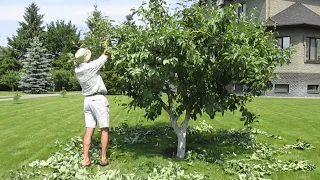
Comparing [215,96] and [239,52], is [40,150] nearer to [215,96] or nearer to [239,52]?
[215,96]

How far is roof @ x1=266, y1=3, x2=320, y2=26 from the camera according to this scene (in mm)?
25984

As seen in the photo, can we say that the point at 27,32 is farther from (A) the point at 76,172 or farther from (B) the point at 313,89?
(A) the point at 76,172

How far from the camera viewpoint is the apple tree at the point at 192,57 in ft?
17.9

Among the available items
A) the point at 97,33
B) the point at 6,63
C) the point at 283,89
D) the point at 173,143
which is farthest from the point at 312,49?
the point at 6,63

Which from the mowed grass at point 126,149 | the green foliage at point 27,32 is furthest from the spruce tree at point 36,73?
the mowed grass at point 126,149

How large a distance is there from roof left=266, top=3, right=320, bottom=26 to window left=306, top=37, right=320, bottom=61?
154cm

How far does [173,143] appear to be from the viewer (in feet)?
25.6

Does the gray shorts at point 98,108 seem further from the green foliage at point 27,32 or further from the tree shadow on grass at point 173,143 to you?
the green foliage at point 27,32

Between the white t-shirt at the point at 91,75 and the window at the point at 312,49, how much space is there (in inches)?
971

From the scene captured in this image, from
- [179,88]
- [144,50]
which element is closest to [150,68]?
[144,50]

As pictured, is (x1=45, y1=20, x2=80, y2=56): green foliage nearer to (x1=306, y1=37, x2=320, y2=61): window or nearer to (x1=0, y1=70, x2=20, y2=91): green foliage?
(x1=0, y1=70, x2=20, y2=91): green foliage

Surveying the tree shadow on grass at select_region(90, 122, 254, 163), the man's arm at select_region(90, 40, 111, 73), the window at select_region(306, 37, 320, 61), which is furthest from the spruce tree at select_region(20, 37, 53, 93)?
the man's arm at select_region(90, 40, 111, 73)

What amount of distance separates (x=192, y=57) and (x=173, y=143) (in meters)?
3.00

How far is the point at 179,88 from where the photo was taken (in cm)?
639
